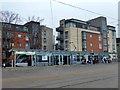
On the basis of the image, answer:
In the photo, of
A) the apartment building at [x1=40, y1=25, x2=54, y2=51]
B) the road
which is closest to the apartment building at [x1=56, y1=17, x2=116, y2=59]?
the apartment building at [x1=40, y1=25, x2=54, y2=51]

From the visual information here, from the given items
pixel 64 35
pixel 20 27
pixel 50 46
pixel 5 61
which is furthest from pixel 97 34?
pixel 5 61

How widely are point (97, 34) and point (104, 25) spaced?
526cm

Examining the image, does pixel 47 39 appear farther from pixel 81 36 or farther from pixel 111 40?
pixel 111 40

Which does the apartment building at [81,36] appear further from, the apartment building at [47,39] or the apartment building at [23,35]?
the apartment building at [47,39]

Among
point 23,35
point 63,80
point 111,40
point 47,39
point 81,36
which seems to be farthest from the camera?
point 111,40

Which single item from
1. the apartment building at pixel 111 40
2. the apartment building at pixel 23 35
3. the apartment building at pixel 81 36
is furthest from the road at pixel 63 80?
the apartment building at pixel 111 40

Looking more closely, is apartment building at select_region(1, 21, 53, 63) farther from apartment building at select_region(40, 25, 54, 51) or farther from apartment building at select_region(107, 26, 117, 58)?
apartment building at select_region(107, 26, 117, 58)

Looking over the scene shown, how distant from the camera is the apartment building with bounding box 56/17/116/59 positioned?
6753 cm

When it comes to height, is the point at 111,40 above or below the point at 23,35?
below

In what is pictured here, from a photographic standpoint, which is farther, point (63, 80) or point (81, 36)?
point (81, 36)

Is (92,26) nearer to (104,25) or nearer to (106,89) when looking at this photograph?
(104,25)

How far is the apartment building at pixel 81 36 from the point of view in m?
67.5

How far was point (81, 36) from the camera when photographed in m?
69.8

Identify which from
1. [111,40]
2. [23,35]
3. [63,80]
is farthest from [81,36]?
[63,80]
